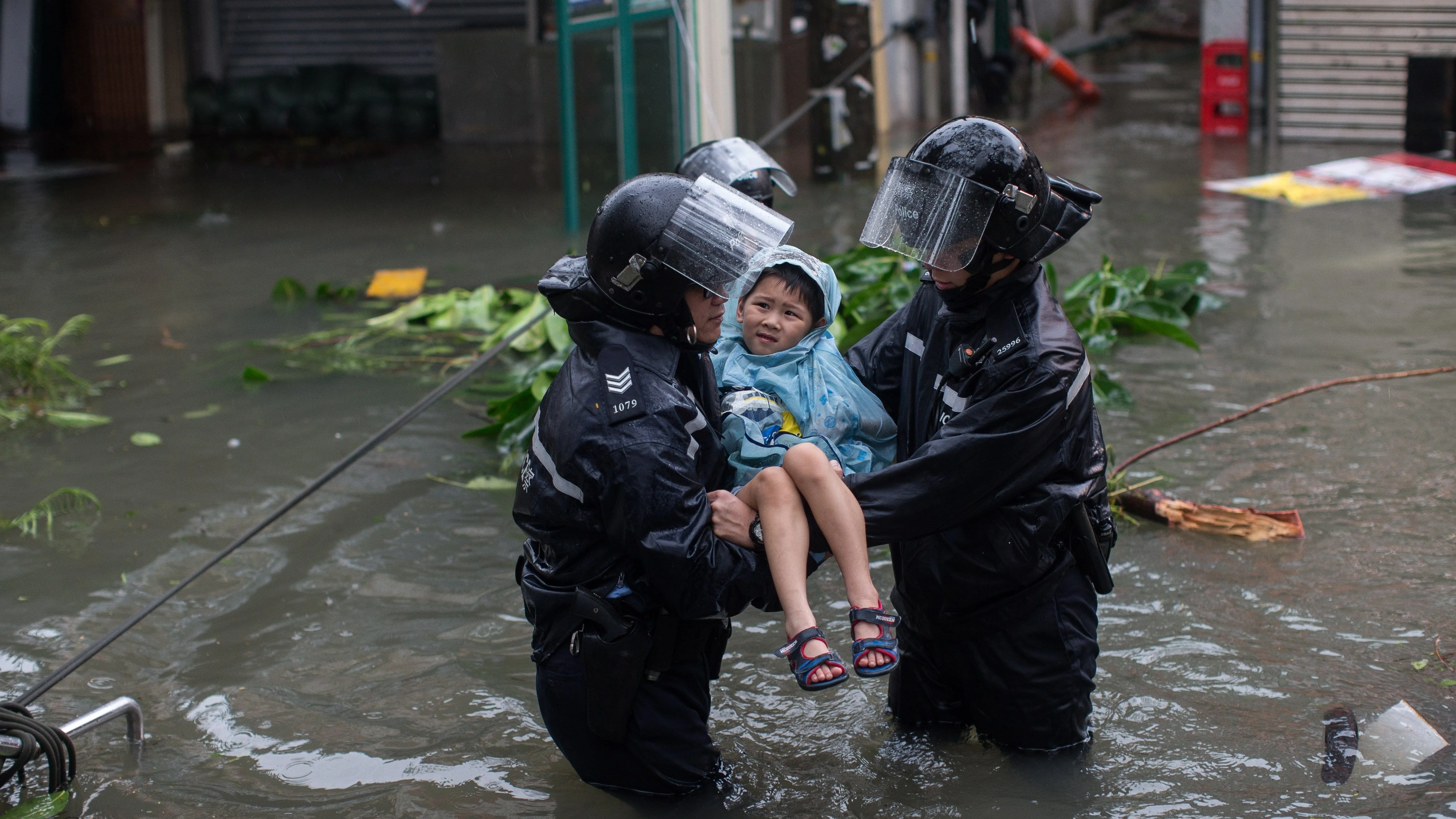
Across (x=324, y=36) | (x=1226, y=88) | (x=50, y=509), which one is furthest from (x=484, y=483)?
(x=324, y=36)

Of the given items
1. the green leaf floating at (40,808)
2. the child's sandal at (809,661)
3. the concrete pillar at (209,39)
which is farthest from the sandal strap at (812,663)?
the concrete pillar at (209,39)

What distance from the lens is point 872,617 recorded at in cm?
272

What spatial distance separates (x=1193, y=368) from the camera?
22.6ft

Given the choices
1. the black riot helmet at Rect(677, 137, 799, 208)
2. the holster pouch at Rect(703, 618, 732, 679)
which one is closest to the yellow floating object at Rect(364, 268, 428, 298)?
the black riot helmet at Rect(677, 137, 799, 208)

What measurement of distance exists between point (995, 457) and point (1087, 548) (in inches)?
16.8

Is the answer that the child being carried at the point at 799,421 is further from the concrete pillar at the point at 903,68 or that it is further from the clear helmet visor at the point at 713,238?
the concrete pillar at the point at 903,68

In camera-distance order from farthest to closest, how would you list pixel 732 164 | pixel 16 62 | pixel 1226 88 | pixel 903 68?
pixel 903 68, pixel 16 62, pixel 1226 88, pixel 732 164

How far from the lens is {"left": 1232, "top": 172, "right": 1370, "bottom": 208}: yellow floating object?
36.6ft

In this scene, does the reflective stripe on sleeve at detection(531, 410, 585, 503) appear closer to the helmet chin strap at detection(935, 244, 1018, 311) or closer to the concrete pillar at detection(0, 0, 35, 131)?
the helmet chin strap at detection(935, 244, 1018, 311)

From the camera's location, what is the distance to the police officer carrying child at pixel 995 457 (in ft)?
9.24

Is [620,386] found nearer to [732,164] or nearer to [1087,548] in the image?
[1087,548]

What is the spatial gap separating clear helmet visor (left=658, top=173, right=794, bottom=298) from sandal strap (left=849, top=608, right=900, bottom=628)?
750 millimetres

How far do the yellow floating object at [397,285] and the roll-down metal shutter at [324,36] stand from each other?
355 inches

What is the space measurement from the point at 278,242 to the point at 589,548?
9172 millimetres
